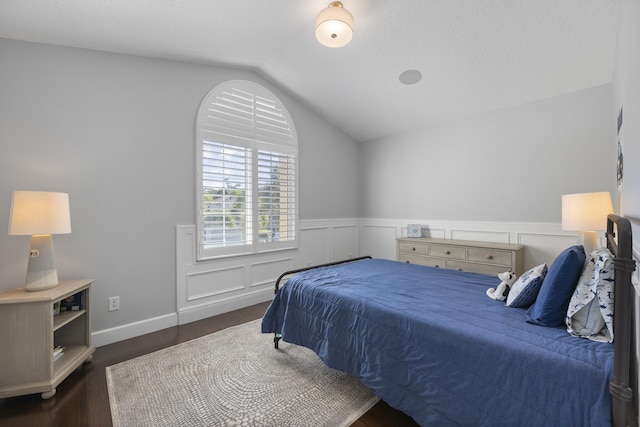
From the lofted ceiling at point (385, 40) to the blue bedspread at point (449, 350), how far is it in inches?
84.0

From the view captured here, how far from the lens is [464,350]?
1303 mm

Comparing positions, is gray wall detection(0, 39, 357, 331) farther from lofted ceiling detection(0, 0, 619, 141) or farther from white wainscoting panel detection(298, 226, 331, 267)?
white wainscoting panel detection(298, 226, 331, 267)

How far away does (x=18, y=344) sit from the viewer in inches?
71.2

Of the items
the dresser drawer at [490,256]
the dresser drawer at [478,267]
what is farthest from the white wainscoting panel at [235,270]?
the dresser drawer at [490,256]

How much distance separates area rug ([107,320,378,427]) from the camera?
1653 millimetres

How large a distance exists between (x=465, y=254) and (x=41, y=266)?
397 cm

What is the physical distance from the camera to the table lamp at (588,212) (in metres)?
2.14

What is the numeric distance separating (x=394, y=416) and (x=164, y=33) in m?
3.43

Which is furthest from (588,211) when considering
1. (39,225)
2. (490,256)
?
(39,225)

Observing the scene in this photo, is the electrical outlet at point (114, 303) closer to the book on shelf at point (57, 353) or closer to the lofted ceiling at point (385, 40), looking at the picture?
the book on shelf at point (57, 353)

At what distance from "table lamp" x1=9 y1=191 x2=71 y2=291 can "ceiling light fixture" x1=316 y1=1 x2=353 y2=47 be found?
2360mm

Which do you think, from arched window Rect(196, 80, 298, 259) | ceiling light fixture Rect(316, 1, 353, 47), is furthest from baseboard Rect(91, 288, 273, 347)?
ceiling light fixture Rect(316, 1, 353, 47)

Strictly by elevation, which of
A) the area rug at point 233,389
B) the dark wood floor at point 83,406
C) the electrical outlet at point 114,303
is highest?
the electrical outlet at point 114,303

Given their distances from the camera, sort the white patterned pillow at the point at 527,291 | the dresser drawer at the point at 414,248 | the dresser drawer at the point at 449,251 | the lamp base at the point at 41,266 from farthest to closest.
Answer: the dresser drawer at the point at 414,248, the dresser drawer at the point at 449,251, the lamp base at the point at 41,266, the white patterned pillow at the point at 527,291
